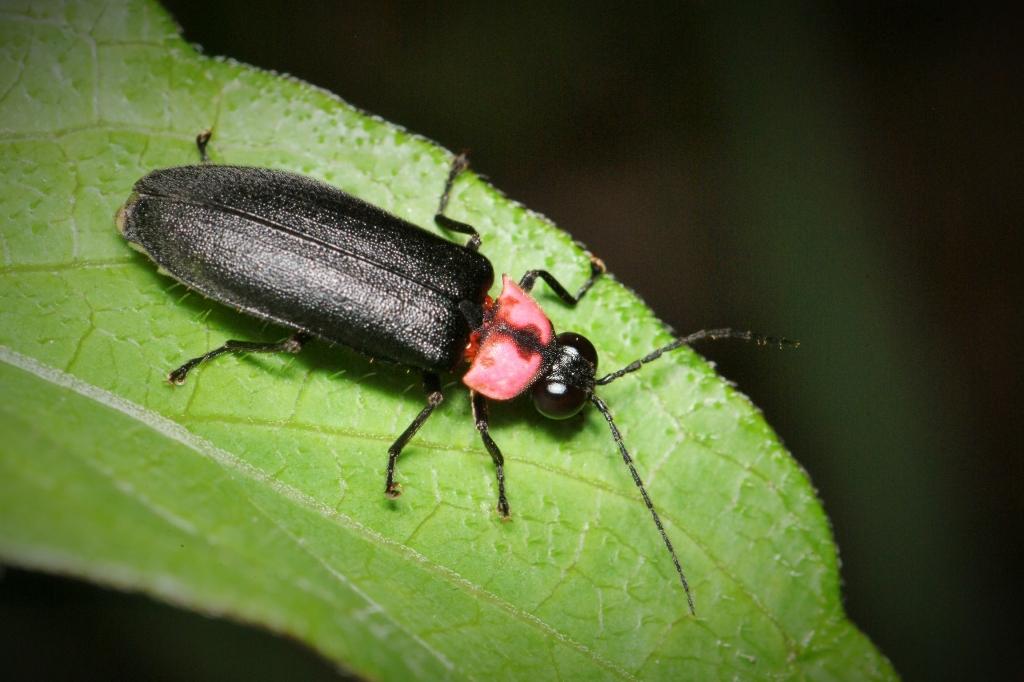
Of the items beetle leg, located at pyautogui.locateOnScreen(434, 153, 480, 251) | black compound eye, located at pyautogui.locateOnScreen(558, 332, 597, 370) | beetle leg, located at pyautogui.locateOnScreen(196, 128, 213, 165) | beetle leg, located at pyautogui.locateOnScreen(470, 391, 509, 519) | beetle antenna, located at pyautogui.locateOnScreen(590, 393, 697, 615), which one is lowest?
beetle leg, located at pyautogui.locateOnScreen(470, 391, 509, 519)

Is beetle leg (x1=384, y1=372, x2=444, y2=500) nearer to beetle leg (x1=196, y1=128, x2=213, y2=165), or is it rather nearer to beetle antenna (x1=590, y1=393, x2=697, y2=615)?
beetle antenna (x1=590, y1=393, x2=697, y2=615)

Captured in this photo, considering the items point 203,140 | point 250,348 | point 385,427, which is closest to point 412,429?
point 385,427

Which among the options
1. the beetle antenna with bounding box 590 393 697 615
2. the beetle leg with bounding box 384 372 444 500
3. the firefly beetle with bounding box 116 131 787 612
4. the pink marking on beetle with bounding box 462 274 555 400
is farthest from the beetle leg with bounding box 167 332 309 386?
the beetle antenna with bounding box 590 393 697 615

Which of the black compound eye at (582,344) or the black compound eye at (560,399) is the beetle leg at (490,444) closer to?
the black compound eye at (560,399)

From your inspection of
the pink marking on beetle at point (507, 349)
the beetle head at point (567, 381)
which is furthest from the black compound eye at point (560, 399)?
the pink marking on beetle at point (507, 349)

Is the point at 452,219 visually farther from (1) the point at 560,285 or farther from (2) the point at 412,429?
(2) the point at 412,429

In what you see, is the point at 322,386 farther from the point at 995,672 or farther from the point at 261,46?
the point at 995,672
